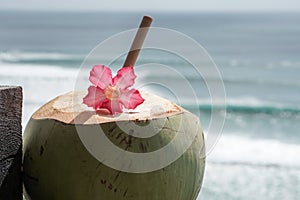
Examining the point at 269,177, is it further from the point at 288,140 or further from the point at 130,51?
the point at 130,51

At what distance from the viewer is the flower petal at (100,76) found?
128 centimetres

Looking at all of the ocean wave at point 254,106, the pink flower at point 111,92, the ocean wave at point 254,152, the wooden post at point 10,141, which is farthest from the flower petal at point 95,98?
the ocean wave at point 254,106

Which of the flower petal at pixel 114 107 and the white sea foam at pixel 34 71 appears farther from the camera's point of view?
the white sea foam at pixel 34 71

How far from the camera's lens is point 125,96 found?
1.28 meters

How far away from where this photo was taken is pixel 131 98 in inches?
50.4

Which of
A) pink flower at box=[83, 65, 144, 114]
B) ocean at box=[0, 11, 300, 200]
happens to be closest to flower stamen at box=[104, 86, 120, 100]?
pink flower at box=[83, 65, 144, 114]

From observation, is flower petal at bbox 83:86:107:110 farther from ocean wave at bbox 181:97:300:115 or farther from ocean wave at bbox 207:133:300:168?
ocean wave at bbox 181:97:300:115

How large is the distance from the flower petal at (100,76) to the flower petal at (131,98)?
4cm

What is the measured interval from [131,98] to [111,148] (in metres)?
0.11

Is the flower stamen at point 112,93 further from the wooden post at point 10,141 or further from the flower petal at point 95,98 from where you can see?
the wooden post at point 10,141

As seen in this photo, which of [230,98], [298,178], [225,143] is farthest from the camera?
[230,98]

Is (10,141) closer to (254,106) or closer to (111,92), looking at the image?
(111,92)

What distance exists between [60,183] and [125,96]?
0.21m

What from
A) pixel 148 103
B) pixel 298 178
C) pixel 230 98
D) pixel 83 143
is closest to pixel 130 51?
pixel 148 103
